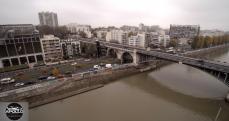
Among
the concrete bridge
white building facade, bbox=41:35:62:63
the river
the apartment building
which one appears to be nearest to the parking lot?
white building facade, bbox=41:35:62:63

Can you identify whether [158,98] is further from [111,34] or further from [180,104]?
[111,34]

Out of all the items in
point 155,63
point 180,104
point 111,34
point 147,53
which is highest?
point 111,34

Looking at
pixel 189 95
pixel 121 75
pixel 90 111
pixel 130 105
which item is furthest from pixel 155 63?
pixel 90 111

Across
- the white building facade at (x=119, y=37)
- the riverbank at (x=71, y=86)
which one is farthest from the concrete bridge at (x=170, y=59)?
the white building facade at (x=119, y=37)

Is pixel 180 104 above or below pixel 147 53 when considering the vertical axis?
below

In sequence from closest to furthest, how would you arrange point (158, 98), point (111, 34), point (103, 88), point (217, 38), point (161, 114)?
1. point (161, 114)
2. point (158, 98)
3. point (103, 88)
4. point (217, 38)
5. point (111, 34)

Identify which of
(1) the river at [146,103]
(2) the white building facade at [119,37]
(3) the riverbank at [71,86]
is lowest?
(1) the river at [146,103]

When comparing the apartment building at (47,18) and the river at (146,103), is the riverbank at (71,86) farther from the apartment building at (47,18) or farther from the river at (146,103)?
the apartment building at (47,18)

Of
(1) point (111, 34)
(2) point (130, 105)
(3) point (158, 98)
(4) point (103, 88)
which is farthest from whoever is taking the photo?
(1) point (111, 34)

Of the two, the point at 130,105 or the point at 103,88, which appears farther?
the point at 103,88

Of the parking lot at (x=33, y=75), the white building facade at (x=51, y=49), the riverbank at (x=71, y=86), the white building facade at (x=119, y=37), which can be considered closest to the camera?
the riverbank at (x=71, y=86)
